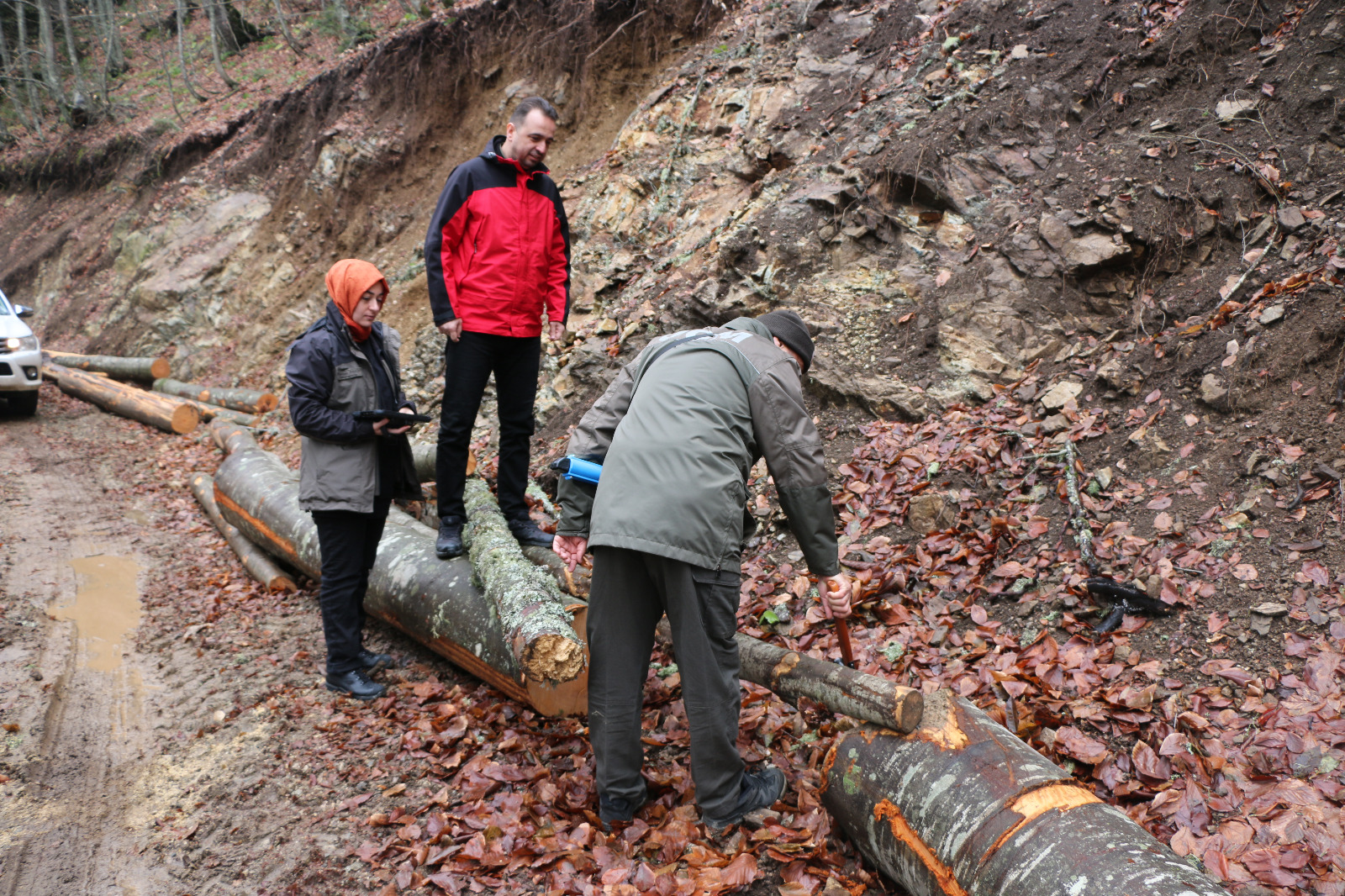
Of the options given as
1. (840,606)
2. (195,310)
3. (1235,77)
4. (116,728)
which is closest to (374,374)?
(116,728)

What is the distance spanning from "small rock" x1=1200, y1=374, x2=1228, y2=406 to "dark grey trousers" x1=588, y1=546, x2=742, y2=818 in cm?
329

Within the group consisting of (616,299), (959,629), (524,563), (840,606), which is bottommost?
(959,629)

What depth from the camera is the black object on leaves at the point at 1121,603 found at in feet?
11.6

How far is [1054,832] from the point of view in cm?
223

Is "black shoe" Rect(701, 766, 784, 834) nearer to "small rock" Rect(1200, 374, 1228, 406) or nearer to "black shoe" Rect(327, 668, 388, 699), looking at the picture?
Answer: "black shoe" Rect(327, 668, 388, 699)

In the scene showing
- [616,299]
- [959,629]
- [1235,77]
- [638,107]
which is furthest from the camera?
[638,107]

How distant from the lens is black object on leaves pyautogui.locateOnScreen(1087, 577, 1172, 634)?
3.54 m

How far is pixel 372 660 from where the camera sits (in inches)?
170

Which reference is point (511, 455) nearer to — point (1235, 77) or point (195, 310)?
point (1235, 77)

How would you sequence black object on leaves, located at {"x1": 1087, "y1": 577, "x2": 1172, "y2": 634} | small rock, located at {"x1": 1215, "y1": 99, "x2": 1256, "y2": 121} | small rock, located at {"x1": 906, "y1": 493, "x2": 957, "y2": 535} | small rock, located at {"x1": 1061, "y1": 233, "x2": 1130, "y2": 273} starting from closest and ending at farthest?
1. black object on leaves, located at {"x1": 1087, "y1": 577, "x2": 1172, "y2": 634}
2. small rock, located at {"x1": 906, "y1": 493, "x2": 957, "y2": 535}
3. small rock, located at {"x1": 1061, "y1": 233, "x2": 1130, "y2": 273}
4. small rock, located at {"x1": 1215, "y1": 99, "x2": 1256, "y2": 121}

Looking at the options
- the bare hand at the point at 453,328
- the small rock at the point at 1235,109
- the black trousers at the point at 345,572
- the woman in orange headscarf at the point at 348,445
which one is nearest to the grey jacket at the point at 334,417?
the woman in orange headscarf at the point at 348,445

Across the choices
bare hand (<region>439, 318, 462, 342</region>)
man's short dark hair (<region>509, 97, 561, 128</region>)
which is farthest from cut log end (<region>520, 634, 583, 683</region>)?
man's short dark hair (<region>509, 97, 561, 128</region>)

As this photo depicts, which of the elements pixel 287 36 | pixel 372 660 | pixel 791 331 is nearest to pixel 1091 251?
pixel 791 331

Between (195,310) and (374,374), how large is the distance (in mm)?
11709
